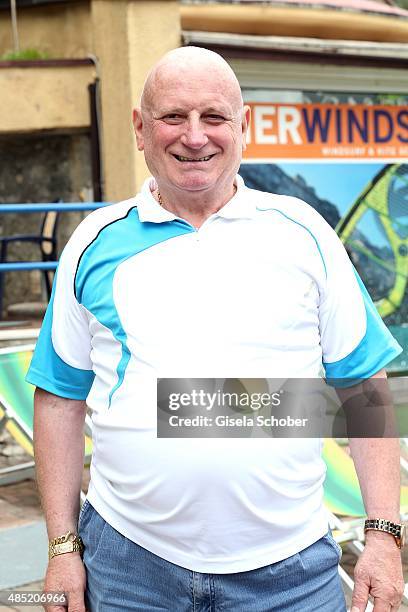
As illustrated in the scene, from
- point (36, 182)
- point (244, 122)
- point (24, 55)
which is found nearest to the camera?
point (244, 122)

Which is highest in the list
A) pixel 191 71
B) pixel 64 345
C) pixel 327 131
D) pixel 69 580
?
pixel 191 71

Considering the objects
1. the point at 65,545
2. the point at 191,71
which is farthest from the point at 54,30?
the point at 65,545

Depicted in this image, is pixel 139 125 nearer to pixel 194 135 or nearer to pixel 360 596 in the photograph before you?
pixel 194 135

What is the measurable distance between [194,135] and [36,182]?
787 cm

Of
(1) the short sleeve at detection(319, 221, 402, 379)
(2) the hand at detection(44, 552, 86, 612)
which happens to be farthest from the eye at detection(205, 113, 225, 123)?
(2) the hand at detection(44, 552, 86, 612)

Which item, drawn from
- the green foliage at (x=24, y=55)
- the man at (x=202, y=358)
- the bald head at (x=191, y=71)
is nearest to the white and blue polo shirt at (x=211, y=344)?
the man at (x=202, y=358)

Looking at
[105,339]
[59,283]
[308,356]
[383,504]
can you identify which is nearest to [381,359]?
[308,356]

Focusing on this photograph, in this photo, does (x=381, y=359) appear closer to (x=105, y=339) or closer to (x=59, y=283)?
(x=105, y=339)

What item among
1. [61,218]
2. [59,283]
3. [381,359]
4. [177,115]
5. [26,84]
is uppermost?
[177,115]

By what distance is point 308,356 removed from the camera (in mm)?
1981

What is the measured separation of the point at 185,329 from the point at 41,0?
793 centimetres

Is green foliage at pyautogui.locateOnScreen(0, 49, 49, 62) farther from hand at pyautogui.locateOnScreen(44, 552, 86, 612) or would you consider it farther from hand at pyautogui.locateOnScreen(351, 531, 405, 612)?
hand at pyautogui.locateOnScreen(351, 531, 405, 612)

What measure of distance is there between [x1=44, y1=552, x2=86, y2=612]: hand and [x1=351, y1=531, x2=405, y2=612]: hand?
59cm

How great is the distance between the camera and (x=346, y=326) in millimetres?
2014
